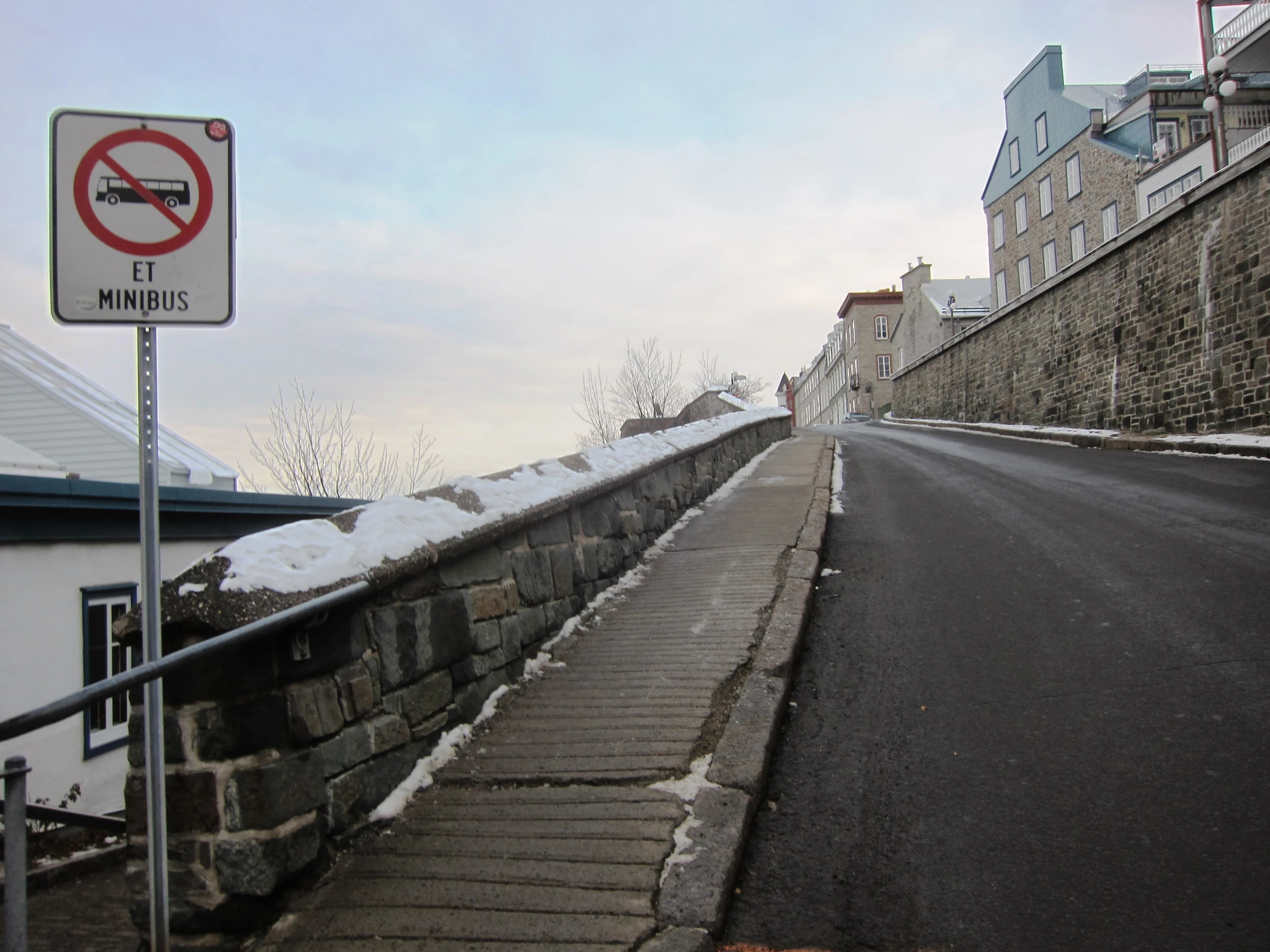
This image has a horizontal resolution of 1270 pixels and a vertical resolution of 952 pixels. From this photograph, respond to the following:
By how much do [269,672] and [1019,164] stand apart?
4455 cm

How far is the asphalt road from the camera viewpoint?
2.67 meters

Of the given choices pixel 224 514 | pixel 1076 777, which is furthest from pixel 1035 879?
pixel 224 514

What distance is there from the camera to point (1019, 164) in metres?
39.9

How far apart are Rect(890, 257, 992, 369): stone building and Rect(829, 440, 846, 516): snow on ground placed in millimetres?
34747

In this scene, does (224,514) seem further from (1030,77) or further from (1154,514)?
(1030,77)

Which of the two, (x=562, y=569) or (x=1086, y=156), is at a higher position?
(x=1086, y=156)

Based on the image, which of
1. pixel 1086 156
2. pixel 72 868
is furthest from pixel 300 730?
pixel 1086 156

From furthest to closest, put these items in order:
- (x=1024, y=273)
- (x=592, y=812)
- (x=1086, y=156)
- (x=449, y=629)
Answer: (x=1024, y=273)
(x=1086, y=156)
(x=449, y=629)
(x=592, y=812)

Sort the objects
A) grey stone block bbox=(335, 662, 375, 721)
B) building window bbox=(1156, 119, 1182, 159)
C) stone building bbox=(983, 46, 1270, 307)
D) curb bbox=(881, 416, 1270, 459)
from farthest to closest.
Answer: building window bbox=(1156, 119, 1182, 159) → stone building bbox=(983, 46, 1270, 307) → curb bbox=(881, 416, 1270, 459) → grey stone block bbox=(335, 662, 375, 721)

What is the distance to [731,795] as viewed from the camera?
332 centimetres

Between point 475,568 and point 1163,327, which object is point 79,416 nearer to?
point 475,568

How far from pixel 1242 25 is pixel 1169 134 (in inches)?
318

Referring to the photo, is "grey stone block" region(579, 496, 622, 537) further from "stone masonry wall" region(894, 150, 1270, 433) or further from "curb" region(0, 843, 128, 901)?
"stone masonry wall" region(894, 150, 1270, 433)

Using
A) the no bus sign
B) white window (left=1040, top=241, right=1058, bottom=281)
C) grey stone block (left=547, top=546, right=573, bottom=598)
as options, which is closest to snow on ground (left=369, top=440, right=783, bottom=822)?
grey stone block (left=547, top=546, right=573, bottom=598)
